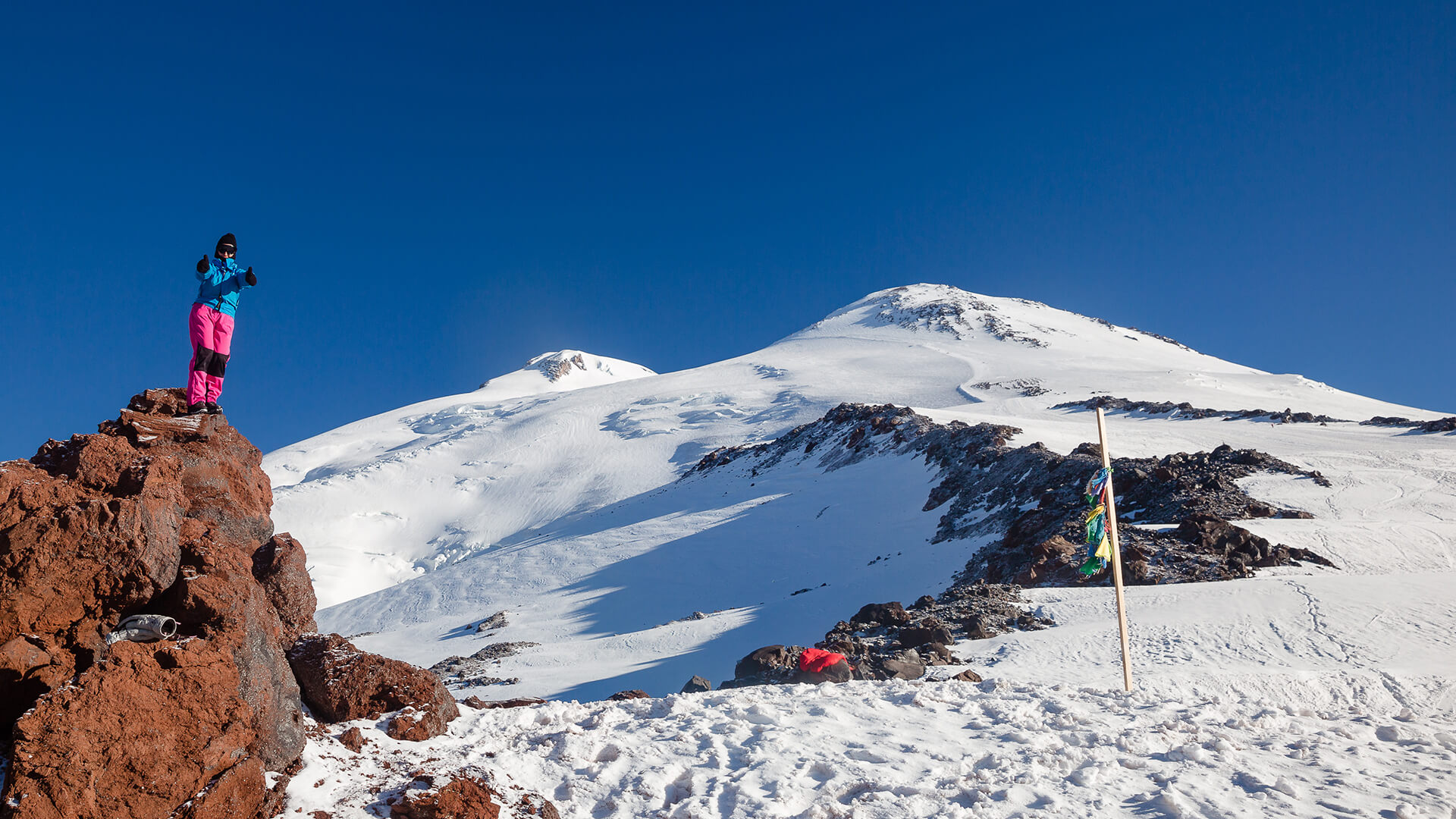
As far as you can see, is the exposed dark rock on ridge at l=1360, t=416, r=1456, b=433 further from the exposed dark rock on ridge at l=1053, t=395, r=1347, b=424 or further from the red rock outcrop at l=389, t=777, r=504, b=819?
the red rock outcrop at l=389, t=777, r=504, b=819

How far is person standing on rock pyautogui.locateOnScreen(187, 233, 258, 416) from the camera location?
256 inches

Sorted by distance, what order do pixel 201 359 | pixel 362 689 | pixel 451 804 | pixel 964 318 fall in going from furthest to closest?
pixel 964 318
pixel 201 359
pixel 362 689
pixel 451 804

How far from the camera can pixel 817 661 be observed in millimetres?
9016

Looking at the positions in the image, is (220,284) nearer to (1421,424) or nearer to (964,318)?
(1421,424)

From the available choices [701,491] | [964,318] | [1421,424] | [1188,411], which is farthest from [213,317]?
[964,318]

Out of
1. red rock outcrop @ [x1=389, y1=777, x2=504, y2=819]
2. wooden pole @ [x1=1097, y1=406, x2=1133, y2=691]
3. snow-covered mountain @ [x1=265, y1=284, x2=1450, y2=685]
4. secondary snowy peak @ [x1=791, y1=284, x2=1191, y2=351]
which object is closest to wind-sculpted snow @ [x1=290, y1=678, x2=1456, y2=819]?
red rock outcrop @ [x1=389, y1=777, x2=504, y2=819]

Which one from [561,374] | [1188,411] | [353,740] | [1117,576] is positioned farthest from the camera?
[561,374]

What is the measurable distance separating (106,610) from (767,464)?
115 ft

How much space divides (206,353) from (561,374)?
130 meters

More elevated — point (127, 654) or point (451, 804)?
point (127, 654)

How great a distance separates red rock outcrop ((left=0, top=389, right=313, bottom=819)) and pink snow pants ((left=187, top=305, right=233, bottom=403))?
3.62 ft

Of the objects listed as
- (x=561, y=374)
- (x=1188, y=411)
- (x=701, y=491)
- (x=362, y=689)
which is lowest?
(x=362, y=689)

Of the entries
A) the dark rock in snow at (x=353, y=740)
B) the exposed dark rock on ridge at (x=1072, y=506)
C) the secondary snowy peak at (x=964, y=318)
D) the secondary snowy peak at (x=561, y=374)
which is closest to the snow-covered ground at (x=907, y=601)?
the dark rock in snow at (x=353, y=740)

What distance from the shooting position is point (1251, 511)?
17.0 m
